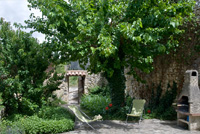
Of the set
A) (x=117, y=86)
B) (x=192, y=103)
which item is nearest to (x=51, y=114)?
(x=117, y=86)

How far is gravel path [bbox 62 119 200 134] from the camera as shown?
646 centimetres

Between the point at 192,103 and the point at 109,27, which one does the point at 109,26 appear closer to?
the point at 109,27

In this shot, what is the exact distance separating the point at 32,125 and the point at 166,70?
6.03 meters

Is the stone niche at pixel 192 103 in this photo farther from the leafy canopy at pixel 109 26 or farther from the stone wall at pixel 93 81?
the stone wall at pixel 93 81

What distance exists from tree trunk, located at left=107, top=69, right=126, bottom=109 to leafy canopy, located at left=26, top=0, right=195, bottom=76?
0.71m

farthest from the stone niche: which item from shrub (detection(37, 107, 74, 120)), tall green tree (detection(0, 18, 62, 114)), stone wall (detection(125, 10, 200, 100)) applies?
tall green tree (detection(0, 18, 62, 114))

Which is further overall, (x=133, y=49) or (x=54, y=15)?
(x=133, y=49)

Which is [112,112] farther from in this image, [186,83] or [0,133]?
[0,133]

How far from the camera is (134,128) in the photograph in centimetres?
693

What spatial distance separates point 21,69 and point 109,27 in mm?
3456

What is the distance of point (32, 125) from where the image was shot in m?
6.29

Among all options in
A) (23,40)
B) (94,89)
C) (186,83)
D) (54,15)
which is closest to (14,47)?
(23,40)

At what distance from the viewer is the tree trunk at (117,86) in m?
8.33

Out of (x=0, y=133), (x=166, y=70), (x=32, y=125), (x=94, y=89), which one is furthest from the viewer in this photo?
(x=94, y=89)
